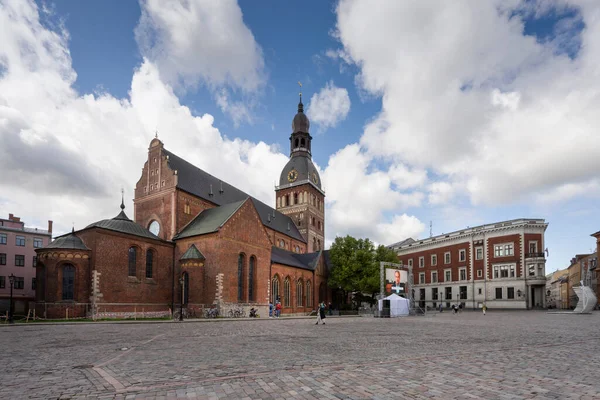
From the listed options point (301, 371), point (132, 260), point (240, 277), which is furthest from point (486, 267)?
point (301, 371)

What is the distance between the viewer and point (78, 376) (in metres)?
8.30

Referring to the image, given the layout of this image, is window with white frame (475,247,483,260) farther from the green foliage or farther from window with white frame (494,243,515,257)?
the green foliage

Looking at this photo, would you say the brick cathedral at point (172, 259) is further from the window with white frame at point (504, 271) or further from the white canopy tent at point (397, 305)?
the window with white frame at point (504, 271)

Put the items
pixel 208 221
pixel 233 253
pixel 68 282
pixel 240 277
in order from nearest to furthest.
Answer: pixel 68 282
pixel 233 253
pixel 240 277
pixel 208 221

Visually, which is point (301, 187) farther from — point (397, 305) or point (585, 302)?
point (585, 302)

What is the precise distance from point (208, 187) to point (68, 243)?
66.5ft

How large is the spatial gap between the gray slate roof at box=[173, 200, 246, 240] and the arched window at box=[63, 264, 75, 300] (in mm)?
11084

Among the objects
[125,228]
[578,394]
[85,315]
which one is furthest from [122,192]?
[578,394]

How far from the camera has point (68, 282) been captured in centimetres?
3375

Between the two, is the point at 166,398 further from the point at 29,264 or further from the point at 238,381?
the point at 29,264

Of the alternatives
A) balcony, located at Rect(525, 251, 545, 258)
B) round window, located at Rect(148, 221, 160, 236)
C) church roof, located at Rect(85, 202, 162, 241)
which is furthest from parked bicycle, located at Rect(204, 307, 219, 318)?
balcony, located at Rect(525, 251, 545, 258)

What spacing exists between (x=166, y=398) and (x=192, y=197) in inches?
1671

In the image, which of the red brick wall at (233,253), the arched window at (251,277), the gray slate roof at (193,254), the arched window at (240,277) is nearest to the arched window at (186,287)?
the red brick wall at (233,253)

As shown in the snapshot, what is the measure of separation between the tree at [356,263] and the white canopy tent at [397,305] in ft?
33.5
